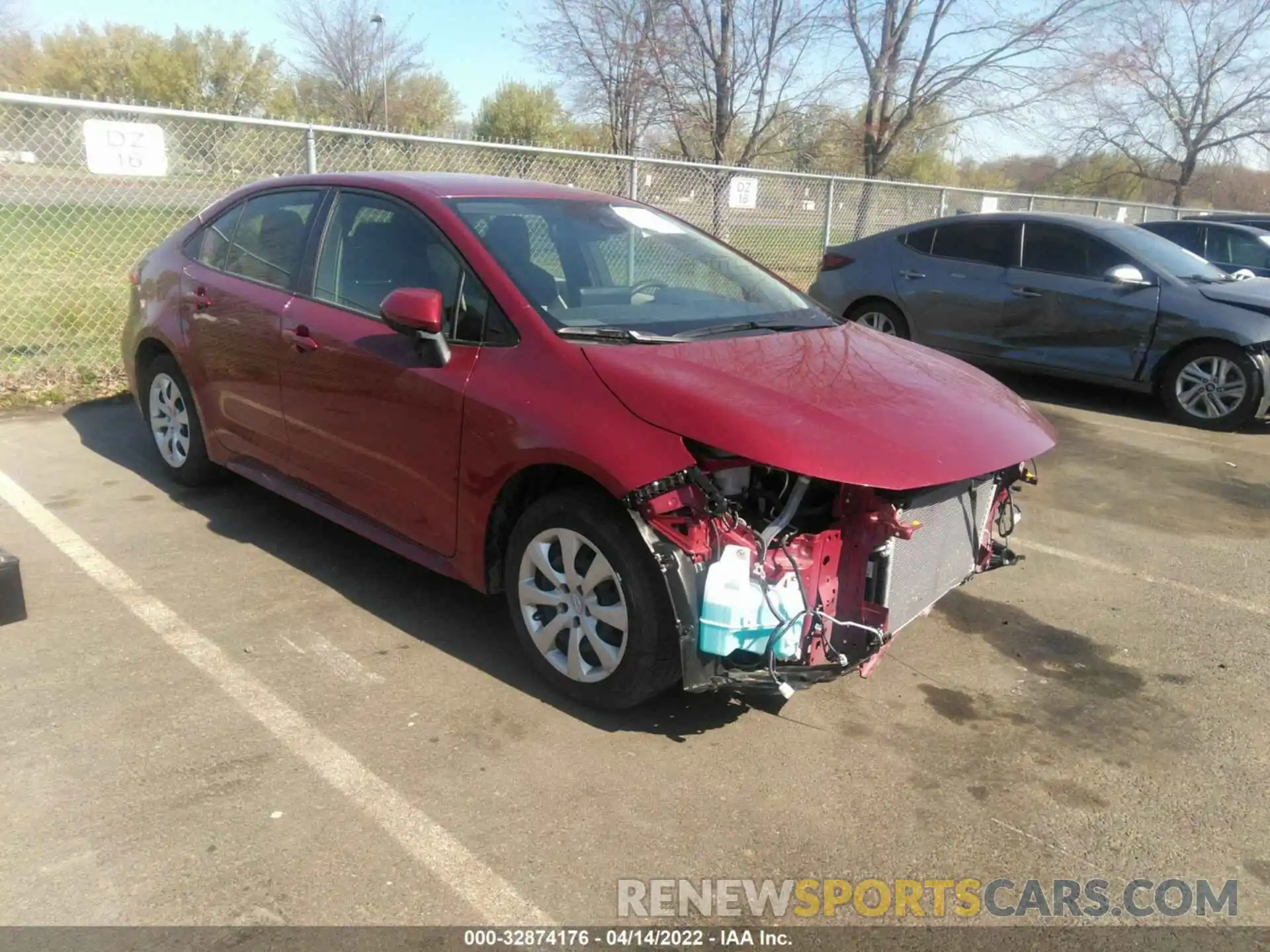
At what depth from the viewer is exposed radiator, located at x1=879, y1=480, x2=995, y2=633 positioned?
306cm

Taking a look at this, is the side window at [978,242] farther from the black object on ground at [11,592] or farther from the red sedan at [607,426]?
the black object on ground at [11,592]

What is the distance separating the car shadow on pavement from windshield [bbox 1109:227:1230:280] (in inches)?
251

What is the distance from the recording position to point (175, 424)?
5.25 m

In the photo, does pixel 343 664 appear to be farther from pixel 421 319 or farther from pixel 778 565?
pixel 778 565

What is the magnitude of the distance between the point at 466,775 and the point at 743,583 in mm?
1009

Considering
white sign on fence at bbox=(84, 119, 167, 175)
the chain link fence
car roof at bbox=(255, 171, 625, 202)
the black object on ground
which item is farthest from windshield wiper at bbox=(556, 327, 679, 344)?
white sign on fence at bbox=(84, 119, 167, 175)

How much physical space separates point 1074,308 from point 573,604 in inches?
254

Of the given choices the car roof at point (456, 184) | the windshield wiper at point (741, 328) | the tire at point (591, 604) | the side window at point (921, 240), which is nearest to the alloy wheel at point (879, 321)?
the side window at point (921, 240)

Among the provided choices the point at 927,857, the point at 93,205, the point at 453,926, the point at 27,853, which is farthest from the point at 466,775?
the point at 93,205

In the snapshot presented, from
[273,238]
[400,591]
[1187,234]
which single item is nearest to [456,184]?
[273,238]

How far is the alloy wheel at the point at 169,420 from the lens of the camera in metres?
5.18

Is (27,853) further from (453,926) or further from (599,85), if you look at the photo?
(599,85)

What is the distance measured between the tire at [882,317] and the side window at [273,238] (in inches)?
231

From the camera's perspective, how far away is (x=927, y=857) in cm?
263
